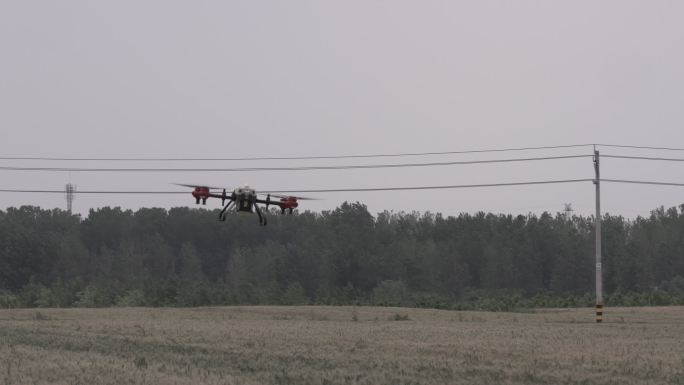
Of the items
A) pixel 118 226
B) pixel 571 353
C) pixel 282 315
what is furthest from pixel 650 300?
pixel 118 226

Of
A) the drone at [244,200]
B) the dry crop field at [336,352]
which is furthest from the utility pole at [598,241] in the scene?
the drone at [244,200]

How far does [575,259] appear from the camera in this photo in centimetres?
13650

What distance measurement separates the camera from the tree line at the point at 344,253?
132 m

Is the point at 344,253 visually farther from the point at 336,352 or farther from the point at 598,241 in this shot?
the point at 336,352

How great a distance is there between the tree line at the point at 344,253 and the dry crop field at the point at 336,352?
66548 mm

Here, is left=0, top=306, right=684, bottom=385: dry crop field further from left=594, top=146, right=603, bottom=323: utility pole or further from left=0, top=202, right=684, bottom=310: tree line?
left=0, top=202, right=684, bottom=310: tree line

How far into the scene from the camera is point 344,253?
134250 millimetres

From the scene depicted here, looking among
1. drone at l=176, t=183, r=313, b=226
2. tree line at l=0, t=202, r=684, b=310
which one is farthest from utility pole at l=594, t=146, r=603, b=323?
tree line at l=0, t=202, r=684, b=310

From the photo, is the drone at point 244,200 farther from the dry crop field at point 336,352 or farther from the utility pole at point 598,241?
the utility pole at point 598,241

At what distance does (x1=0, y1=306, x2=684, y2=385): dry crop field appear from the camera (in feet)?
87.1

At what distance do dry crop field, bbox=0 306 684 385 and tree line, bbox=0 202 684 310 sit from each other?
218 ft

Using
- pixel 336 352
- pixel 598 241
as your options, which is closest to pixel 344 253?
pixel 598 241

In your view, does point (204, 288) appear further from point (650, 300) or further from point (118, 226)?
point (118, 226)

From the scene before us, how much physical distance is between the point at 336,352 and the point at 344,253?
101 m
